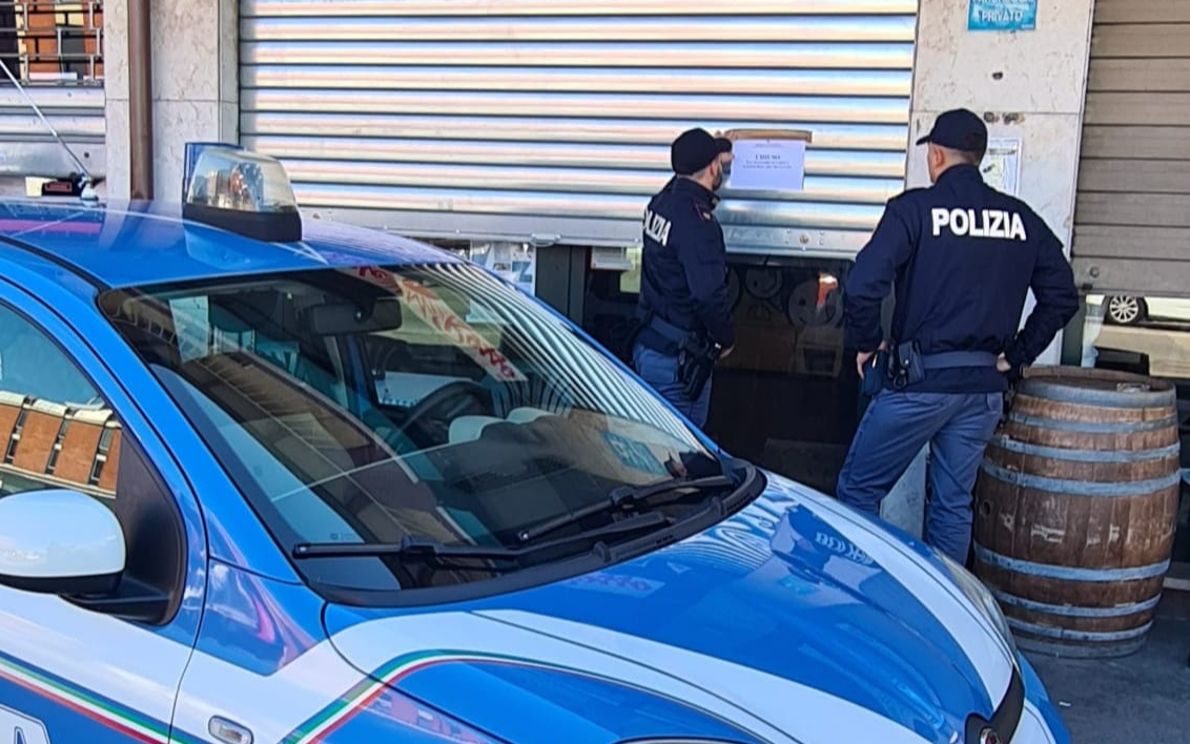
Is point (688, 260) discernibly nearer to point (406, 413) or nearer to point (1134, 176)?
point (1134, 176)

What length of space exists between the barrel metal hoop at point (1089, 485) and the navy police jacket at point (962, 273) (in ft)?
1.11

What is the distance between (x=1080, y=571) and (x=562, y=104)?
3.02 metres

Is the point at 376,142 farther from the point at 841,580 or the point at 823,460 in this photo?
the point at 841,580

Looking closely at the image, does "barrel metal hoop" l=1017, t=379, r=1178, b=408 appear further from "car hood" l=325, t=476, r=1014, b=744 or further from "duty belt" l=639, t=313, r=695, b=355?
"car hood" l=325, t=476, r=1014, b=744

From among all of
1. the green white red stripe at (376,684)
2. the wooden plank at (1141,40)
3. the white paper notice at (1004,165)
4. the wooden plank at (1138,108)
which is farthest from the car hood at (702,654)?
the wooden plank at (1141,40)

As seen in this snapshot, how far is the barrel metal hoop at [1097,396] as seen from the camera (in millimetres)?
3803

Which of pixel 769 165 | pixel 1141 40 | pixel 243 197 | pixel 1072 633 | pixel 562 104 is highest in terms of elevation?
pixel 1141 40

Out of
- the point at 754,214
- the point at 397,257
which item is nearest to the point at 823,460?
the point at 754,214

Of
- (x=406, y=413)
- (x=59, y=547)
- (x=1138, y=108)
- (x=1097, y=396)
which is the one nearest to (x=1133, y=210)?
(x=1138, y=108)

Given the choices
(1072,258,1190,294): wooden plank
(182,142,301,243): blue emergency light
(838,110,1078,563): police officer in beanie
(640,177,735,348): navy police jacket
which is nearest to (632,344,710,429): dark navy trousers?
(640,177,735,348): navy police jacket

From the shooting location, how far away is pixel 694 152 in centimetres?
441

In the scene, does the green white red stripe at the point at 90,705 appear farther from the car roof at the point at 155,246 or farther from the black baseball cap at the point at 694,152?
the black baseball cap at the point at 694,152

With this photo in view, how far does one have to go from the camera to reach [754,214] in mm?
4957

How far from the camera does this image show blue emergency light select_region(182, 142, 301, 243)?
241 centimetres
